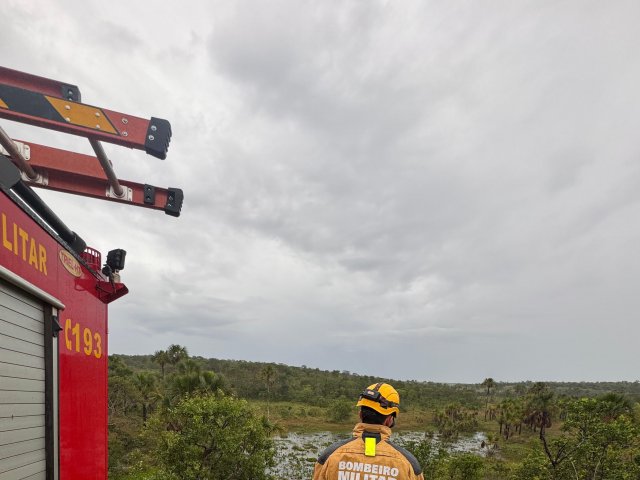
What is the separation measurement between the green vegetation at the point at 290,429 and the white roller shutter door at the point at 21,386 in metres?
13.4

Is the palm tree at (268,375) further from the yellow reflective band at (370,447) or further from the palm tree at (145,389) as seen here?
the yellow reflective band at (370,447)

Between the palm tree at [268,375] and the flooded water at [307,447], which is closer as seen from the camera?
the flooded water at [307,447]

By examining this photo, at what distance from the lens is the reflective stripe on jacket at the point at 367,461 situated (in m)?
2.58

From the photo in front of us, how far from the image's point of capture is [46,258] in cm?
313

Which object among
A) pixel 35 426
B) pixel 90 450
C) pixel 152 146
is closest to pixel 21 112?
pixel 152 146

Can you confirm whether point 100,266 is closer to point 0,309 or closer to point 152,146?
point 152,146

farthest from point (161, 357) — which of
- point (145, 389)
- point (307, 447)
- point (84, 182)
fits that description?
point (84, 182)

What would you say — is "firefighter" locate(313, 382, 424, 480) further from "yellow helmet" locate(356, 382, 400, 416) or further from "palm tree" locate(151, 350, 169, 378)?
"palm tree" locate(151, 350, 169, 378)

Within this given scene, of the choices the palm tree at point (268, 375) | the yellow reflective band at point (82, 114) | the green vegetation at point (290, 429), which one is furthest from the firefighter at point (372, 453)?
the palm tree at point (268, 375)

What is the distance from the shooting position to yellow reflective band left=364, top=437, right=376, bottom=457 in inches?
104

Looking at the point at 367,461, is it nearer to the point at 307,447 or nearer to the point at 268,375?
the point at 307,447

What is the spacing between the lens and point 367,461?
2.64 metres

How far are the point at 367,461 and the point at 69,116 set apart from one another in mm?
3722

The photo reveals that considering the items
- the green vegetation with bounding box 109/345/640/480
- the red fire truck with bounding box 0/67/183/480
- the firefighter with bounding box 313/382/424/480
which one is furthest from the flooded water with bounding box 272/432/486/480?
the firefighter with bounding box 313/382/424/480
